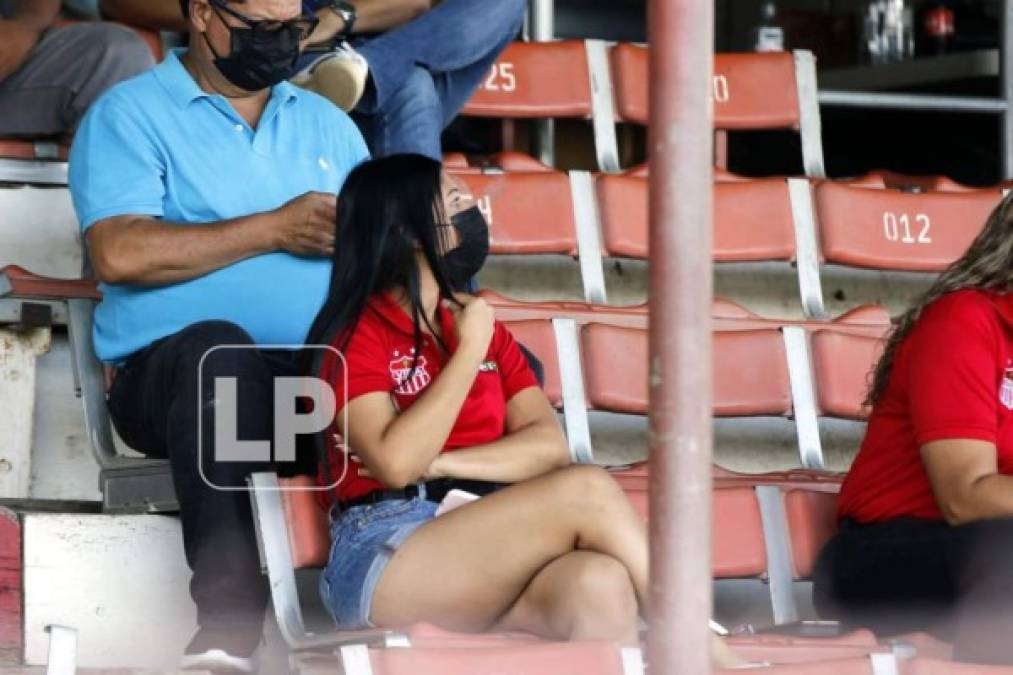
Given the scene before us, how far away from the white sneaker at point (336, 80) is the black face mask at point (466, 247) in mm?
944

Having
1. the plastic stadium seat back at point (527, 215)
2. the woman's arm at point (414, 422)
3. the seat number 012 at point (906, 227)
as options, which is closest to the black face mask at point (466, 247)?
the woman's arm at point (414, 422)

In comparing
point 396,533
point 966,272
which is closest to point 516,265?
point 966,272

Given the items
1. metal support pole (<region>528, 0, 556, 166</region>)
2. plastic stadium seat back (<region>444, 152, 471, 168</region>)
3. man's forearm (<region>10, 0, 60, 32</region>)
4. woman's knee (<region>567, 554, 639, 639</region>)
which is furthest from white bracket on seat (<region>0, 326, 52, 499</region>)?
metal support pole (<region>528, 0, 556, 166</region>)

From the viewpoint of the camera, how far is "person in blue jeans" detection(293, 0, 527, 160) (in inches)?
147

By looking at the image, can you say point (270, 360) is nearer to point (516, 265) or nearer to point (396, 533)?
point (396, 533)

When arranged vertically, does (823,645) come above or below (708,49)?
below

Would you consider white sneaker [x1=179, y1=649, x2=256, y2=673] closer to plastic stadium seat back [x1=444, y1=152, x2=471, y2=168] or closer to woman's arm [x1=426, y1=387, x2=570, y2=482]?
woman's arm [x1=426, y1=387, x2=570, y2=482]

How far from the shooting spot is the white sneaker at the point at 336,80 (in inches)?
145

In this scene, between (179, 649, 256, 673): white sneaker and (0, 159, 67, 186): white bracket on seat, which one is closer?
(179, 649, 256, 673): white sneaker

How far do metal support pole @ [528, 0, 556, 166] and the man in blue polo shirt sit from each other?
1858mm

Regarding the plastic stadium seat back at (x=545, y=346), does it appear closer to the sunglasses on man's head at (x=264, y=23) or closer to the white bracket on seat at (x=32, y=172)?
the sunglasses on man's head at (x=264, y=23)

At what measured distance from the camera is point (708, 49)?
149 centimetres

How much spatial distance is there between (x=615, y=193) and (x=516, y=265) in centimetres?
32

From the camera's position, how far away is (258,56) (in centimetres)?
309
